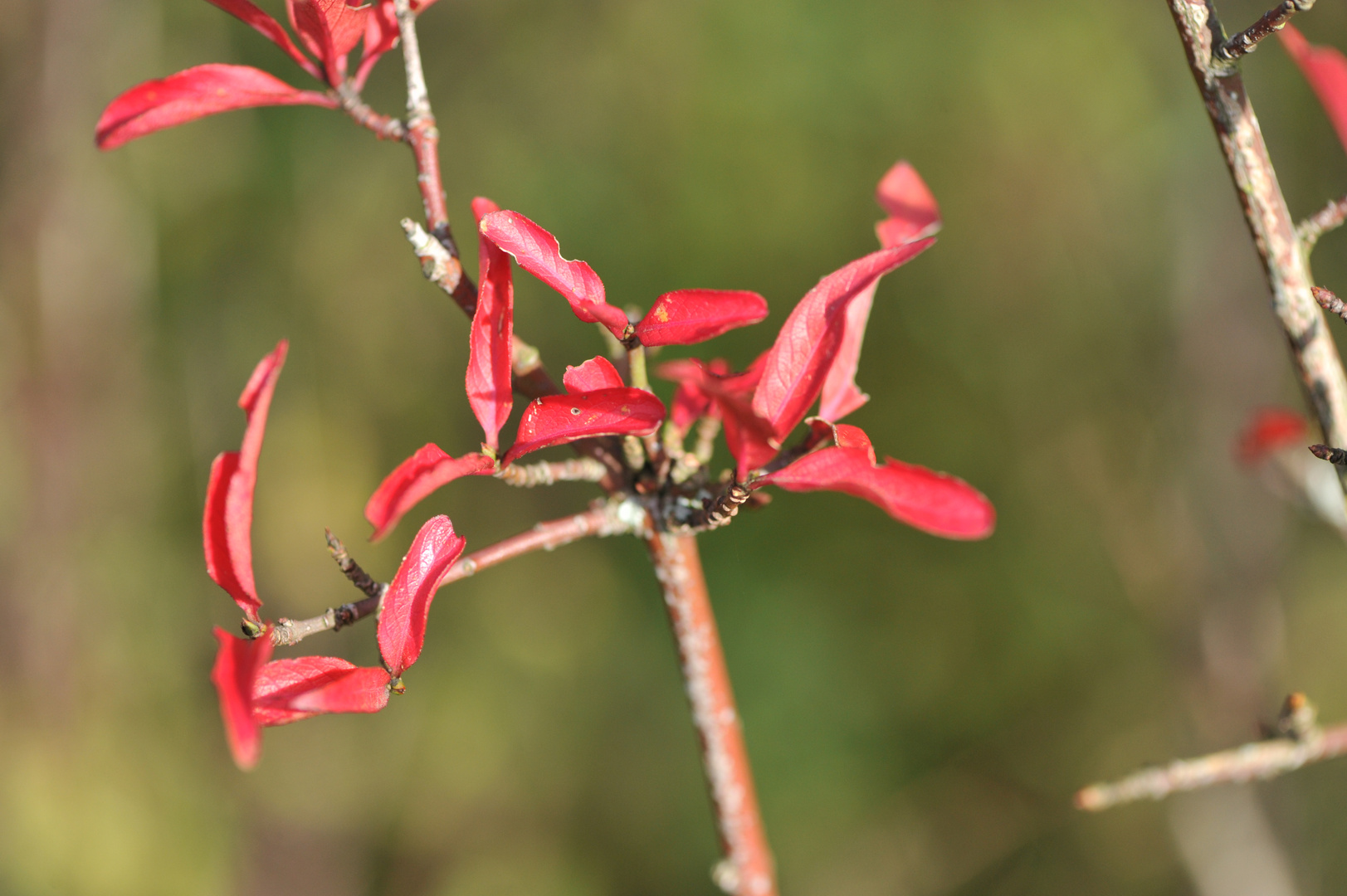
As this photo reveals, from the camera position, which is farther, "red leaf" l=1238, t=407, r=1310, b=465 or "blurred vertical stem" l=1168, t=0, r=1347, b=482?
"red leaf" l=1238, t=407, r=1310, b=465

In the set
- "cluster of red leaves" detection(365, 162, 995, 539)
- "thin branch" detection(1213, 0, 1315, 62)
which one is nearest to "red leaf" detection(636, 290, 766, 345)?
"cluster of red leaves" detection(365, 162, 995, 539)

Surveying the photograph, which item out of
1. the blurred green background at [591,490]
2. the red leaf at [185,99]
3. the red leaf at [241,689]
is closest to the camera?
the red leaf at [241,689]

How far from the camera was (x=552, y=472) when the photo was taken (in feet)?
1.25

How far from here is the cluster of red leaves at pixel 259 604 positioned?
11.9 inches

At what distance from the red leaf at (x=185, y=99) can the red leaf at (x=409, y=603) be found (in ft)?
0.69

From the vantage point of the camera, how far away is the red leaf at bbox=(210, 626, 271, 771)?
26 cm

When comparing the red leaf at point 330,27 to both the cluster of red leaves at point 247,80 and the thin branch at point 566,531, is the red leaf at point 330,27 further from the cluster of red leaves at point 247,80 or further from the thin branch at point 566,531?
the thin branch at point 566,531

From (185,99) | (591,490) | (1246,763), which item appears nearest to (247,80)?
(185,99)

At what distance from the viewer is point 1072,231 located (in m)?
1.81

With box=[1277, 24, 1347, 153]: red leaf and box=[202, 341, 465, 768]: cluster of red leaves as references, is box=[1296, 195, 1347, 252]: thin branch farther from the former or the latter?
box=[202, 341, 465, 768]: cluster of red leaves

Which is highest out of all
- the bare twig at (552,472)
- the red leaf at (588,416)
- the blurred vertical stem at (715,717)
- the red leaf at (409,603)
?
the red leaf at (588,416)

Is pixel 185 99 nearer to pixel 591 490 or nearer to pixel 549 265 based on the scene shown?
pixel 549 265

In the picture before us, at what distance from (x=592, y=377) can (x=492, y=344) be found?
0.15ft

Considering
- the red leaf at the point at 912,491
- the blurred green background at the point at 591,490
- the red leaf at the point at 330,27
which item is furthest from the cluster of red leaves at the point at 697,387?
the blurred green background at the point at 591,490
